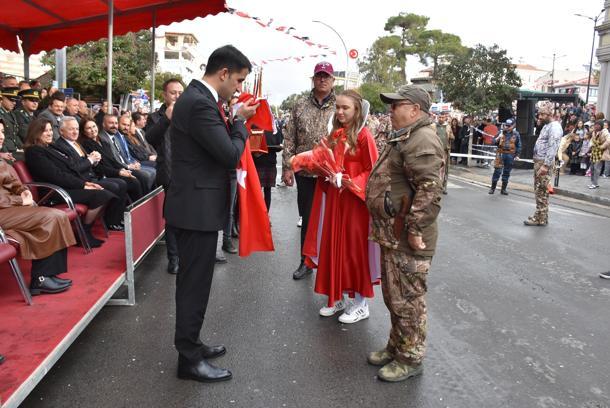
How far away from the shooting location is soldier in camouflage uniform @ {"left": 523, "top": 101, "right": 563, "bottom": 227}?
8656 millimetres

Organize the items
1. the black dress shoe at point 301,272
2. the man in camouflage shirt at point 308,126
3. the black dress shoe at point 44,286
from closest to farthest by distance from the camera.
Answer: the black dress shoe at point 44,286 → the man in camouflage shirt at point 308,126 → the black dress shoe at point 301,272

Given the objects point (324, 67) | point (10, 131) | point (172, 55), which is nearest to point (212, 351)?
point (324, 67)

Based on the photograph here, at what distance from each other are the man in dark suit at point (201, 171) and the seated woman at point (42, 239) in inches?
56.7

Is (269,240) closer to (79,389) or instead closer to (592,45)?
(79,389)

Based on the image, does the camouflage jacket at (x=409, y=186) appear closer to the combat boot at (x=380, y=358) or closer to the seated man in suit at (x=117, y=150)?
the combat boot at (x=380, y=358)

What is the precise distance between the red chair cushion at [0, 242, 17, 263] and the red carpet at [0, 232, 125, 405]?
382 millimetres

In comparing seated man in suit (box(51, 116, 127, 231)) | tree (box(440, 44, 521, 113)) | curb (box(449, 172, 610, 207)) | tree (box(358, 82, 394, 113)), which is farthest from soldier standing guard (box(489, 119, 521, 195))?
tree (box(358, 82, 394, 113))

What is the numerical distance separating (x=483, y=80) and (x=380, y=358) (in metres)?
27.0

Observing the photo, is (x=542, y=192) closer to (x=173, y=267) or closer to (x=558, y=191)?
(x=558, y=191)

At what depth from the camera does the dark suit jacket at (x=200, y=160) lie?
290 centimetres

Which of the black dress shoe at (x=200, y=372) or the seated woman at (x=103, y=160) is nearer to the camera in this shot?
the black dress shoe at (x=200, y=372)

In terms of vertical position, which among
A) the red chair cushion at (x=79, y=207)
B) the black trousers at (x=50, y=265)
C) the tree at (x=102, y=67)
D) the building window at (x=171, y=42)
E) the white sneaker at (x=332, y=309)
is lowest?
the white sneaker at (x=332, y=309)

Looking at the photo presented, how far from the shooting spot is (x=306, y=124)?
535 centimetres

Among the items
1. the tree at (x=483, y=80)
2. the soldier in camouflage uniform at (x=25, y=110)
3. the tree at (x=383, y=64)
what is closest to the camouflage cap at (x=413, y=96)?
the soldier in camouflage uniform at (x=25, y=110)
